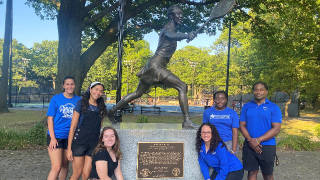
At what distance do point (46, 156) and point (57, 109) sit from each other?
152 inches

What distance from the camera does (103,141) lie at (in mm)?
3348

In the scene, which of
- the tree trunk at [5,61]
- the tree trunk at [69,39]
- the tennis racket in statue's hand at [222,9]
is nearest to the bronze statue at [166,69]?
the tennis racket in statue's hand at [222,9]

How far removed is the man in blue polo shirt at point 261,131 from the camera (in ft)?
11.5

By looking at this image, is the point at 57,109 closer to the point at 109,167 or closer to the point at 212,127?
the point at 109,167

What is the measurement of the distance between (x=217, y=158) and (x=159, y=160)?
101 cm

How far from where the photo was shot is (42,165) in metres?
5.79

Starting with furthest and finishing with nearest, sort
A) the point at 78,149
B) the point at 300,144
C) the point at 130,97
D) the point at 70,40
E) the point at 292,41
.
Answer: the point at 292,41, the point at 70,40, the point at 300,144, the point at 130,97, the point at 78,149

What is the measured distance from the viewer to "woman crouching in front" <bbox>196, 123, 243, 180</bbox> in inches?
134

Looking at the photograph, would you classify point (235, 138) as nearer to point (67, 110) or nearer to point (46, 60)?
point (67, 110)

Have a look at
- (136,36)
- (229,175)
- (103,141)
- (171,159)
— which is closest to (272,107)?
(229,175)

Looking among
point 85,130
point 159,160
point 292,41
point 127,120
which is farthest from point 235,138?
point 292,41

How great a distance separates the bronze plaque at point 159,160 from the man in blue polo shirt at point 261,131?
110cm

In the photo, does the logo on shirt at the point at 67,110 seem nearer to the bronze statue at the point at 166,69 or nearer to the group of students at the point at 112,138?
the group of students at the point at 112,138

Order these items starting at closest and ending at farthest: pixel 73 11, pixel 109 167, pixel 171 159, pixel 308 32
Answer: pixel 109 167 → pixel 171 159 → pixel 73 11 → pixel 308 32
